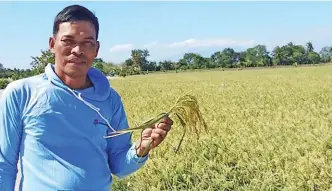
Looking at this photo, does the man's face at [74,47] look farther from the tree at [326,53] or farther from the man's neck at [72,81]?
the tree at [326,53]

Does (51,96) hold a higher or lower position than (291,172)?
higher

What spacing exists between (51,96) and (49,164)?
0.27m

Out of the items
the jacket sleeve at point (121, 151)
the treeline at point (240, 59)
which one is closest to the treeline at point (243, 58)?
the treeline at point (240, 59)

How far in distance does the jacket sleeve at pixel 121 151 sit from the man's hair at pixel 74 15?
1.27 feet

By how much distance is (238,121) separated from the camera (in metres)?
7.38

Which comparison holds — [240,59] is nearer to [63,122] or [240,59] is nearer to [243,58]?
[243,58]

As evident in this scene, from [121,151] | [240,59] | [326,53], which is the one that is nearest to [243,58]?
[240,59]

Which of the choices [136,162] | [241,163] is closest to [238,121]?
[241,163]

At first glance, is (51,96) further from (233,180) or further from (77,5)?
(233,180)

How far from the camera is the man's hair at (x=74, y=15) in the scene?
80.0 inches

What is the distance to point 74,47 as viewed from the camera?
2.04m

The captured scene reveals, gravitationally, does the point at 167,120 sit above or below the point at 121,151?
above

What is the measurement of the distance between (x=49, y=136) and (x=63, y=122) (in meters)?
0.08

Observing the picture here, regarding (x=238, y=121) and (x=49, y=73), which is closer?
(x=49, y=73)
